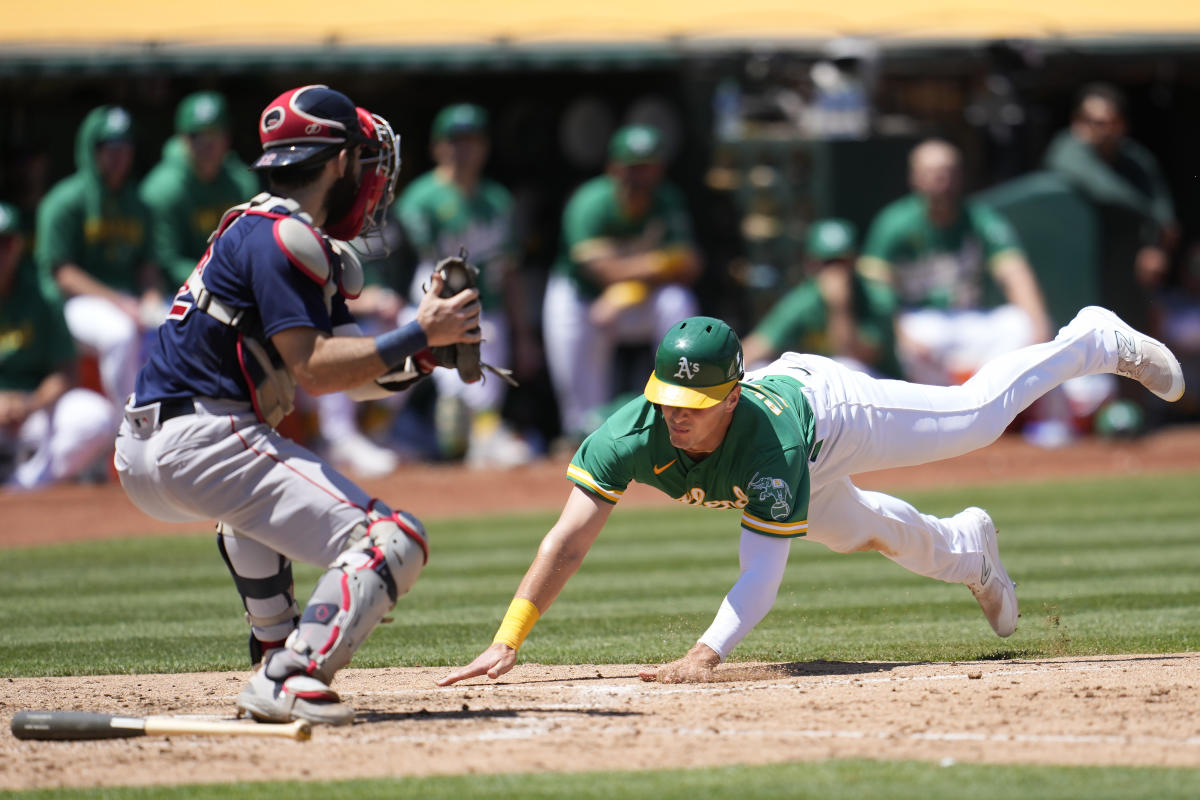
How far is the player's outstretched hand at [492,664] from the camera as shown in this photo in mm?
5094

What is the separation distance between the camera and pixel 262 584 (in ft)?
16.8

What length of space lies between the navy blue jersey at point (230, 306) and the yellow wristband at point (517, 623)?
44.7 inches

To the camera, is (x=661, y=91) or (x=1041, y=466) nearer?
(x=1041, y=466)

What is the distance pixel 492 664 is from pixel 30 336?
7.96 metres

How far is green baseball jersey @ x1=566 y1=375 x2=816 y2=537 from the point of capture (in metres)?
5.10

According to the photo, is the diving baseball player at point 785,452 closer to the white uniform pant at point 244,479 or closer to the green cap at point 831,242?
the white uniform pant at point 244,479

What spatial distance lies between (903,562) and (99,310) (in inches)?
311

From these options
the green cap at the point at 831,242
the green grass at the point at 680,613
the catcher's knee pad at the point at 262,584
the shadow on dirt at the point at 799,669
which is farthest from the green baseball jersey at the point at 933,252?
the catcher's knee pad at the point at 262,584

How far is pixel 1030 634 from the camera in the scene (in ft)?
21.0

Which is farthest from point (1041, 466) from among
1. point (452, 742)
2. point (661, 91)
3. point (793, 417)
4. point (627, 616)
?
point (452, 742)

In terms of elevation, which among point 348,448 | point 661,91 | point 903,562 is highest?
point 661,91

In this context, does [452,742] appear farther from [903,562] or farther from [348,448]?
[348,448]

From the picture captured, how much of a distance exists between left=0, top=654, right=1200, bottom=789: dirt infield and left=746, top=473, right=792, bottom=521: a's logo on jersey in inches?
22.4

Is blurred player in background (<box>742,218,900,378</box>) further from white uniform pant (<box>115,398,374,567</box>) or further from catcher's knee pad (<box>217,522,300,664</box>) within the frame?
white uniform pant (<box>115,398,374,567</box>)
